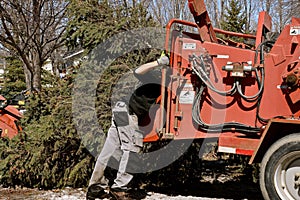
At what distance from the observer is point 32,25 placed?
1152 centimetres

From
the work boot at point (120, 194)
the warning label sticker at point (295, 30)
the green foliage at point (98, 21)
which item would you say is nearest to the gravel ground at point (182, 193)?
the work boot at point (120, 194)

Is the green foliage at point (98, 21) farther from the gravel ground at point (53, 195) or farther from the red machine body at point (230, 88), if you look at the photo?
the gravel ground at point (53, 195)

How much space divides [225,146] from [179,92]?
0.85 m

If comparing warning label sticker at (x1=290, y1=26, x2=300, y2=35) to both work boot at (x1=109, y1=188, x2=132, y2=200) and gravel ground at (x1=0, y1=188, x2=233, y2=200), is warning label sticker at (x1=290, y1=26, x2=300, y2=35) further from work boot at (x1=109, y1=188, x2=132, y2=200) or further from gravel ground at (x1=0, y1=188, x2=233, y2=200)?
work boot at (x1=109, y1=188, x2=132, y2=200)

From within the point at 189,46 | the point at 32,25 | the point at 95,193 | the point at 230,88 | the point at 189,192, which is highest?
the point at 32,25

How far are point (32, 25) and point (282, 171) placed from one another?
8.94 m

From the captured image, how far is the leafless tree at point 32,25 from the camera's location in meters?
A: 11.1

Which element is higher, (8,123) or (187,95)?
(187,95)

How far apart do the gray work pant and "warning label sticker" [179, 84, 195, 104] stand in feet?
2.36

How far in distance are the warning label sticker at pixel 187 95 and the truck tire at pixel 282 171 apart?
112 cm

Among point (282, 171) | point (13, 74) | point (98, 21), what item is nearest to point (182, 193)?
point (282, 171)

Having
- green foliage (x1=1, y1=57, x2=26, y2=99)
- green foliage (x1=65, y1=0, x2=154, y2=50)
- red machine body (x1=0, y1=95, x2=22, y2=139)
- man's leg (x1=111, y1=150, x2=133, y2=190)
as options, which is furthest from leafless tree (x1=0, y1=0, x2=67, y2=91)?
green foliage (x1=1, y1=57, x2=26, y2=99)

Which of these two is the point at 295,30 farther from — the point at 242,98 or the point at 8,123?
the point at 8,123

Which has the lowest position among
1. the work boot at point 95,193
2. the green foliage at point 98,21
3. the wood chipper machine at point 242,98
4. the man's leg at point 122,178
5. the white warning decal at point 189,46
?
the work boot at point 95,193
